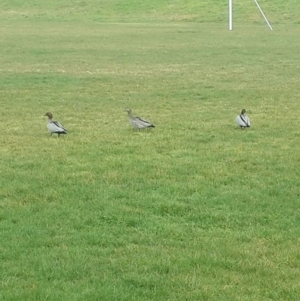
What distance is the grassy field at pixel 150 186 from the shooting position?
6895 millimetres

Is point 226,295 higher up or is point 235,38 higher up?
point 226,295

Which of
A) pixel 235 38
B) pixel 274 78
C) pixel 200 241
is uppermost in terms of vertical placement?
pixel 200 241

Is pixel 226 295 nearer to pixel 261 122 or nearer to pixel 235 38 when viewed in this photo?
pixel 261 122

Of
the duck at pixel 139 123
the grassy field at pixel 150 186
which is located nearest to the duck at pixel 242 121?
the grassy field at pixel 150 186

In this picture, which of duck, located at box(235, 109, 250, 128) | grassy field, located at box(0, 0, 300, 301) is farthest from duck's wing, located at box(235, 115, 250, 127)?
grassy field, located at box(0, 0, 300, 301)

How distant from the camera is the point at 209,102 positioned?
1795cm

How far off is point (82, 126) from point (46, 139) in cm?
148

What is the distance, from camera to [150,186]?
10.0m

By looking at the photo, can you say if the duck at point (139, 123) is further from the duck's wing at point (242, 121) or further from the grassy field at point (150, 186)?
the duck's wing at point (242, 121)

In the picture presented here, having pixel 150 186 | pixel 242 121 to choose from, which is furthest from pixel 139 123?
pixel 150 186

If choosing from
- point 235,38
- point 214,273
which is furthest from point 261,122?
point 235,38

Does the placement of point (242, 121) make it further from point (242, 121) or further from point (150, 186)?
point (150, 186)

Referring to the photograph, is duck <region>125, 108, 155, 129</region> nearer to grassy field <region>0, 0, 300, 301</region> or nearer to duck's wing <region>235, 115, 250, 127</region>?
grassy field <region>0, 0, 300, 301</region>

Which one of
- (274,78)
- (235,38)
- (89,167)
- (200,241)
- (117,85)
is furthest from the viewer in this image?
(235,38)
